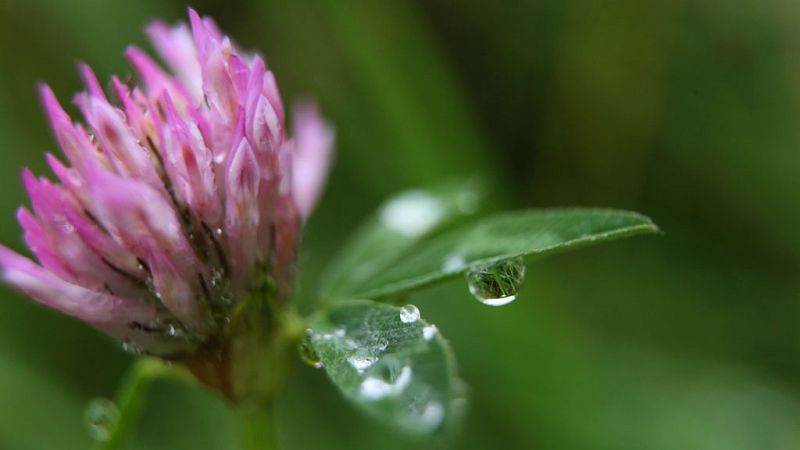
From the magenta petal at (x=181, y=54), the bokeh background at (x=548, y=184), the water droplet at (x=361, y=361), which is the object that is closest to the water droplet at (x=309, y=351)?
the water droplet at (x=361, y=361)

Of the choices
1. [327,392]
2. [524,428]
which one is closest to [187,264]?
[524,428]

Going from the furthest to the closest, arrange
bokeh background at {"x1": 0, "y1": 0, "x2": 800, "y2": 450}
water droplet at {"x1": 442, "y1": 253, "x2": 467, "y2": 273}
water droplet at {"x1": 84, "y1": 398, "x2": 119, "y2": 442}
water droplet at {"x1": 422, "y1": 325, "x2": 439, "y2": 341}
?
bokeh background at {"x1": 0, "y1": 0, "x2": 800, "y2": 450}
water droplet at {"x1": 84, "y1": 398, "x2": 119, "y2": 442}
water droplet at {"x1": 442, "y1": 253, "x2": 467, "y2": 273}
water droplet at {"x1": 422, "y1": 325, "x2": 439, "y2": 341}

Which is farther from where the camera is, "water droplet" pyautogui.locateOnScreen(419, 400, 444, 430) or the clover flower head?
the clover flower head

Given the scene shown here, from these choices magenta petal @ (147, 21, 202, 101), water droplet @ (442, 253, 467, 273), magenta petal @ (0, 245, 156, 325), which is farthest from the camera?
magenta petal @ (147, 21, 202, 101)

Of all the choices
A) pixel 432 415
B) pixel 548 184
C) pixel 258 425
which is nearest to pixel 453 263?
pixel 258 425

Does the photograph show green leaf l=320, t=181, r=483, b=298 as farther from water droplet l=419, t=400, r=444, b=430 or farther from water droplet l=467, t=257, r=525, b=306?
water droplet l=419, t=400, r=444, b=430

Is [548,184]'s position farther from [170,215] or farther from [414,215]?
[170,215]

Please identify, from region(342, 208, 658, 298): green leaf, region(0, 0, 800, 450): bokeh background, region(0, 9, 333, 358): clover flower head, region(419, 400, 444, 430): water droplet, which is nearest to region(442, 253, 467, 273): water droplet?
region(342, 208, 658, 298): green leaf
